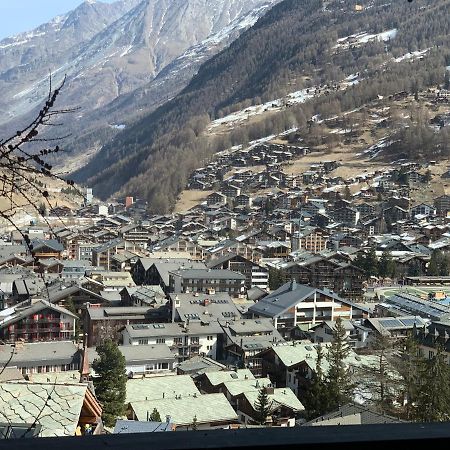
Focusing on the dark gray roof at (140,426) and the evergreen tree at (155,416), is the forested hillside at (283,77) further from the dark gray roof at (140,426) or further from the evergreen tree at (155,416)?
the dark gray roof at (140,426)

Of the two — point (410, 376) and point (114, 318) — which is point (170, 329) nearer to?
point (114, 318)

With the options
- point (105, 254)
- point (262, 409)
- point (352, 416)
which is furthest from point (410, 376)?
point (105, 254)

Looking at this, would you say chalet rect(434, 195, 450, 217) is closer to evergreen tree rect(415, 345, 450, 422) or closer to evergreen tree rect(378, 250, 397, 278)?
evergreen tree rect(378, 250, 397, 278)

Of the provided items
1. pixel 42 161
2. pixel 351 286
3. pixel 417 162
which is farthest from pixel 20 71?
pixel 42 161

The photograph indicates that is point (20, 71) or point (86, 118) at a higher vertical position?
point (20, 71)

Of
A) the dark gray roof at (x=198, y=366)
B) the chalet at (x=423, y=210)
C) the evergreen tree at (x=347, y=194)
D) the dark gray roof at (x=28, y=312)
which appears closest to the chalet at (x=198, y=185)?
the evergreen tree at (x=347, y=194)

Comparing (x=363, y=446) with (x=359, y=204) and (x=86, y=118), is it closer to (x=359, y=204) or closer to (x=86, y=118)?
(x=359, y=204)
